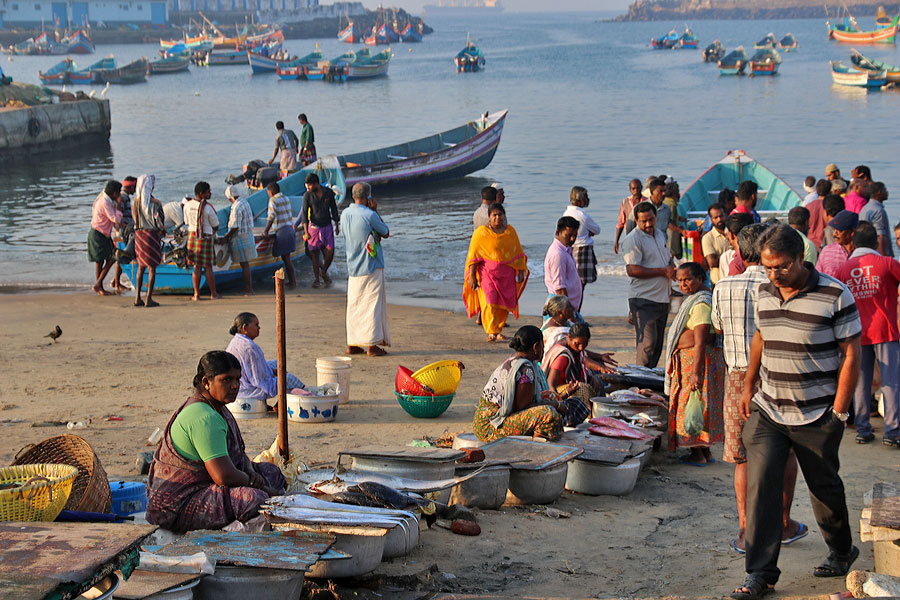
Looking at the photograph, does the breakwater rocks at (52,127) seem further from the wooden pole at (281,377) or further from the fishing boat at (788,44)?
the fishing boat at (788,44)

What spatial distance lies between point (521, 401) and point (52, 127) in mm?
32372

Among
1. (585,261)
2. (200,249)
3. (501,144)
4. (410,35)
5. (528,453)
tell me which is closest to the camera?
(528,453)

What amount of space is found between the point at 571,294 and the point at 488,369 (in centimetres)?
122

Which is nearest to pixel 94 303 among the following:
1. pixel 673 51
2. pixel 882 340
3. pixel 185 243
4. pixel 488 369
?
pixel 185 243

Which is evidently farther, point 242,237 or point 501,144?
point 501,144

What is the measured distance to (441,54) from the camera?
116000mm

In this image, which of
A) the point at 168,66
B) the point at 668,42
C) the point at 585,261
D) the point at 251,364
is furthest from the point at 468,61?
the point at 251,364

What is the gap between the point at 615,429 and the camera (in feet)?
21.8

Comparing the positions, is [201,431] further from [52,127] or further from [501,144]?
[501,144]

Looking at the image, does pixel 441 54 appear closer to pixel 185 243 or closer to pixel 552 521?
pixel 185 243

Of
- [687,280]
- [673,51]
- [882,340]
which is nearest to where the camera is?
[687,280]

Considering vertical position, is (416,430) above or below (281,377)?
below

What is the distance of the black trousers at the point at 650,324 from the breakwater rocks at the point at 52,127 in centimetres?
2907

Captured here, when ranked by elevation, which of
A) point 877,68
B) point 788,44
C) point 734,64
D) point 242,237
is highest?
point 788,44
